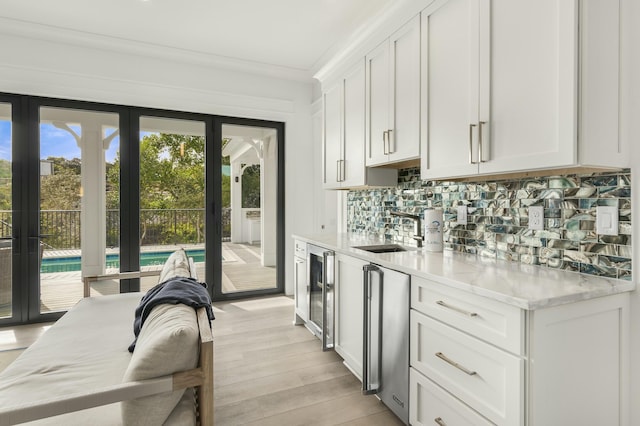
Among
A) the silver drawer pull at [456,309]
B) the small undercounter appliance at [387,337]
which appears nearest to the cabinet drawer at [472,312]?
the silver drawer pull at [456,309]

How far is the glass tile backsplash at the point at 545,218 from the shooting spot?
1448mm

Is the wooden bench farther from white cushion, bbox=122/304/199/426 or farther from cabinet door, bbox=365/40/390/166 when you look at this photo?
cabinet door, bbox=365/40/390/166

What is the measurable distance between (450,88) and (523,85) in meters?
0.44

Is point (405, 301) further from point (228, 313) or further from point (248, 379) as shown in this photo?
point (228, 313)

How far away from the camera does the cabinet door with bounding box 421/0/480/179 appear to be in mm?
1722

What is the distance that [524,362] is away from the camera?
1180 millimetres

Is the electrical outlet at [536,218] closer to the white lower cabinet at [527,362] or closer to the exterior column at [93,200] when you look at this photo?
the white lower cabinet at [527,362]

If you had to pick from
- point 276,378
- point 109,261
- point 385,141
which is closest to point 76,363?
point 276,378

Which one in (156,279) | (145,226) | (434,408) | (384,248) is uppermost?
(145,226)

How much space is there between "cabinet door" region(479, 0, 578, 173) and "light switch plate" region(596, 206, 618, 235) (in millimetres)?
352

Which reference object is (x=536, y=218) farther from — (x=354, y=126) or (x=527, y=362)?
(x=354, y=126)

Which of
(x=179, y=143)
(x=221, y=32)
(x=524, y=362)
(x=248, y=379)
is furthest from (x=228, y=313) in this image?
(x=524, y=362)

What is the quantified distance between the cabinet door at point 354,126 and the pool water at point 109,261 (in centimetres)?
211

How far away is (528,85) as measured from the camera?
146 centimetres
